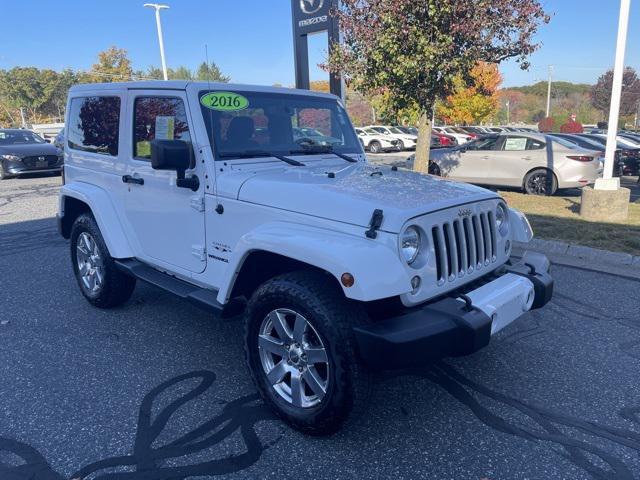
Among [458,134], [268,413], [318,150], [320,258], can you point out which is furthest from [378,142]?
[320,258]

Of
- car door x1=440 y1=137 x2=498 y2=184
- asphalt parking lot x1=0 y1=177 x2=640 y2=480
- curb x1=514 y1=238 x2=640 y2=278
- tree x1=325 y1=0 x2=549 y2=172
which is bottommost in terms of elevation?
curb x1=514 y1=238 x2=640 y2=278

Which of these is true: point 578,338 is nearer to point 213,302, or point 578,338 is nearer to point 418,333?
point 418,333

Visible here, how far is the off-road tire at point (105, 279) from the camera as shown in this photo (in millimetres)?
4418

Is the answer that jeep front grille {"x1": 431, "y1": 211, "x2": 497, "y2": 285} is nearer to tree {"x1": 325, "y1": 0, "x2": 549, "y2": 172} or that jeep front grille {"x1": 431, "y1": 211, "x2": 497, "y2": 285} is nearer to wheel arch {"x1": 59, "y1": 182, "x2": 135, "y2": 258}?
wheel arch {"x1": 59, "y1": 182, "x2": 135, "y2": 258}

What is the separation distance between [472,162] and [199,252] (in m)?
10.6

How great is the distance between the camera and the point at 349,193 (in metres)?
2.87

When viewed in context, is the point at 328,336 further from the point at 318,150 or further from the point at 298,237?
the point at 318,150

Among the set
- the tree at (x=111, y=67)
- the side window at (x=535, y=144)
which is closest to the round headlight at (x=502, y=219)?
the side window at (x=535, y=144)

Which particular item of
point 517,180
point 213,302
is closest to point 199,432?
point 213,302

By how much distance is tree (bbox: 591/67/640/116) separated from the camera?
2415 inches

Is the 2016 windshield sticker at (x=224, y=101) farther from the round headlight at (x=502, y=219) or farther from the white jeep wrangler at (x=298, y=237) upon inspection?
the round headlight at (x=502, y=219)

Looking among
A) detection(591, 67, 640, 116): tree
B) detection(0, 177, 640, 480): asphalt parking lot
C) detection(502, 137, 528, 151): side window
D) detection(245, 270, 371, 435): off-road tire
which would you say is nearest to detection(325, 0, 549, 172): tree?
detection(502, 137, 528, 151): side window

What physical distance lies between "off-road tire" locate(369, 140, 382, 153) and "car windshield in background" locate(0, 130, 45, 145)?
17.9 metres

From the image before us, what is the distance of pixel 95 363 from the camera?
3717mm
